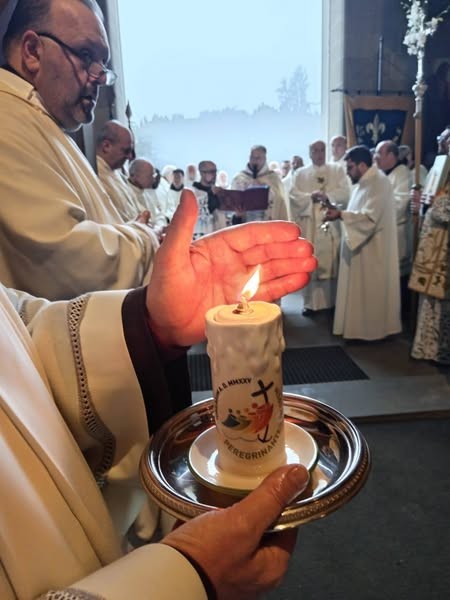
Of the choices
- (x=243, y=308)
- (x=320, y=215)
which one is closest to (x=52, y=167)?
(x=243, y=308)

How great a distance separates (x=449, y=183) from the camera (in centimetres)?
350

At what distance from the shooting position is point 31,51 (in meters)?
1.50

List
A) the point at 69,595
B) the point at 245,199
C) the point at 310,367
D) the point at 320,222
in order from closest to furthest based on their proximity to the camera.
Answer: the point at 69,595 < the point at 310,367 < the point at 245,199 < the point at 320,222

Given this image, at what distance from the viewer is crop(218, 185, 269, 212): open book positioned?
15.2 ft

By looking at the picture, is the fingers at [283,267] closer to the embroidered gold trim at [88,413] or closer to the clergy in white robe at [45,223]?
the embroidered gold trim at [88,413]

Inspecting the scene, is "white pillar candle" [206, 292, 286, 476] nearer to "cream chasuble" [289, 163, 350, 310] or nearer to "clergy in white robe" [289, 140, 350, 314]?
"clergy in white robe" [289, 140, 350, 314]

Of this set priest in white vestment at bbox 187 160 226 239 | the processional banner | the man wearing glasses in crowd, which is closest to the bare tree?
the processional banner

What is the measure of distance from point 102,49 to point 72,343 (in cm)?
114

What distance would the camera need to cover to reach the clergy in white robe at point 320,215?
5.44m

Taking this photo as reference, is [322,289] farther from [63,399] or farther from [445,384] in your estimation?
[63,399]

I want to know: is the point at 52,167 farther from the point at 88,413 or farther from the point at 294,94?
the point at 294,94

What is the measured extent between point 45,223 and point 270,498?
3.52 feet

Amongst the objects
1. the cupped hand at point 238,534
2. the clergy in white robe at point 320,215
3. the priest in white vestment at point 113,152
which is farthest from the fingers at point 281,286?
the clergy in white robe at point 320,215

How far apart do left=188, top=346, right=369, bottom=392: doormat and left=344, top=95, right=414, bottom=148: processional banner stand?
A: 4.70 m
